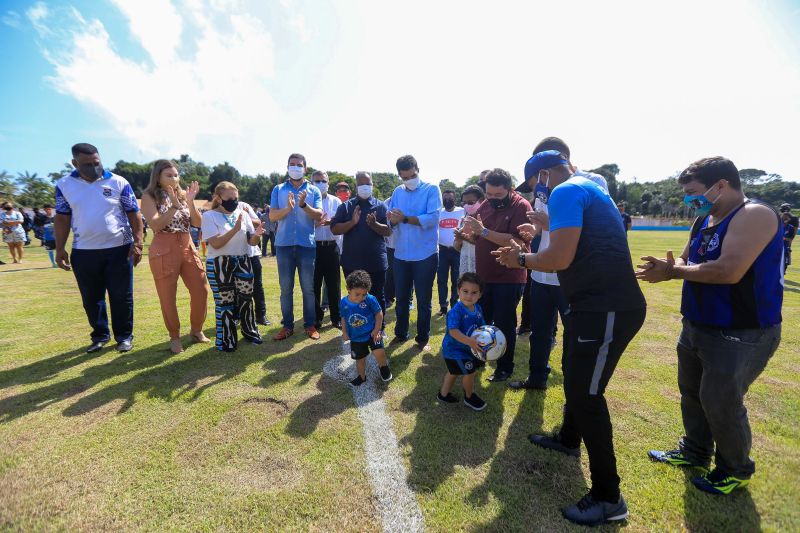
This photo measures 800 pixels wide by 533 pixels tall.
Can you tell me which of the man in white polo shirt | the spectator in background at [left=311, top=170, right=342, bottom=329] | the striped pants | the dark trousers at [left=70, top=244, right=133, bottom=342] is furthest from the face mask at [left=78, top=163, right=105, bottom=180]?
the spectator in background at [left=311, top=170, right=342, bottom=329]

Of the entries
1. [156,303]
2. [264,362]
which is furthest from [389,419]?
[156,303]

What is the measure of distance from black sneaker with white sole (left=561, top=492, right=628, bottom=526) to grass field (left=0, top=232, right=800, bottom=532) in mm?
111

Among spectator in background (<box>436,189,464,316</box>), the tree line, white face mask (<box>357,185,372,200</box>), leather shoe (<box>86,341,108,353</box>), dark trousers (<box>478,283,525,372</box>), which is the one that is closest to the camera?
→ dark trousers (<box>478,283,525,372</box>)

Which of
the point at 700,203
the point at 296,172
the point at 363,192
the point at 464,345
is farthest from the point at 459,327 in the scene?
the point at 296,172

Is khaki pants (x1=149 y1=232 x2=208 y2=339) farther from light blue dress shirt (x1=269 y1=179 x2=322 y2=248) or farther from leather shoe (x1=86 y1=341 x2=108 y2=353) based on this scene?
light blue dress shirt (x1=269 y1=179 x2=322 y2=248)

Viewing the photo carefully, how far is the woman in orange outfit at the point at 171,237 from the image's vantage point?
4.41 metres

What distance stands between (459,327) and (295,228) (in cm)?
283

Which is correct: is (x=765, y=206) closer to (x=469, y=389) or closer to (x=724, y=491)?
(x=724, y=491)

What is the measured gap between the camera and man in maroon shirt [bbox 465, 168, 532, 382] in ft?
12.6

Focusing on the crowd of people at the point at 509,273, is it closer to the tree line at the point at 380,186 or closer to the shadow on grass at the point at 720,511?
the shadow on grass at the point at 720,511

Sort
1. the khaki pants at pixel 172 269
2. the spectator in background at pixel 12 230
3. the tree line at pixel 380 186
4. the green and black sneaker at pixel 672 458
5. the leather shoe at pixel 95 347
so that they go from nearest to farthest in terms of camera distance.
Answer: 1. the green and black sneaker at pixel 672 458
2. the khaki pants at pixel 172 269
3. the leather shoe at pixel 95 347
4. the spectator in background at pixel 12 230
5. the tree line at pixel 380 186

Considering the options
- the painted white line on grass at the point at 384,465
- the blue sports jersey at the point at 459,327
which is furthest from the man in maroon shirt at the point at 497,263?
the painted white line on grass at the point at 384,465

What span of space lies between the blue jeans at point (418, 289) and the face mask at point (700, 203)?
279cm

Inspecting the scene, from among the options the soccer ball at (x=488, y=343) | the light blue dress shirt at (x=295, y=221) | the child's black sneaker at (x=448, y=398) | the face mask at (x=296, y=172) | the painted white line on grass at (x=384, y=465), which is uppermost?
the face mask at (x=296, y=172)
